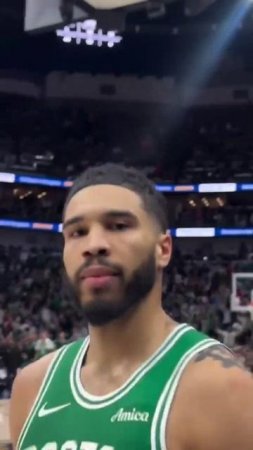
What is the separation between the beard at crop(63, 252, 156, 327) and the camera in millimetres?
1122

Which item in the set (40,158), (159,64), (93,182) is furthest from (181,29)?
(93,182)

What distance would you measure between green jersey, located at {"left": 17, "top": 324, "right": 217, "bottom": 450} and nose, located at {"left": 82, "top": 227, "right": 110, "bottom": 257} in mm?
172

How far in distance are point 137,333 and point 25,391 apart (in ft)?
0.88

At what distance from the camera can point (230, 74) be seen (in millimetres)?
17844

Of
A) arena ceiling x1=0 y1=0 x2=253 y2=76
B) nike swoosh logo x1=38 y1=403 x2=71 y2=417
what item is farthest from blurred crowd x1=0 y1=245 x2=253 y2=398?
nike swoosh logo x1=38 y1=403 x2=71 y2=417

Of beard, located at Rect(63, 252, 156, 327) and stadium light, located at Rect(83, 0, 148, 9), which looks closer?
beard, located at Rect(63, 252, 156, 327)

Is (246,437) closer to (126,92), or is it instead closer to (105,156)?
(105,156)

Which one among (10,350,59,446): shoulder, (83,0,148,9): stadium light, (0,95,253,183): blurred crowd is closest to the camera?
(10,350,59,446): shoulder

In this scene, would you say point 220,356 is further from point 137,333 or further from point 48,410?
point 48,410

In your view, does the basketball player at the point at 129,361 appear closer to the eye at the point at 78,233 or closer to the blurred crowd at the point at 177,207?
the eye at the point at 78,233

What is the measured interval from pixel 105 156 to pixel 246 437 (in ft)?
53.9

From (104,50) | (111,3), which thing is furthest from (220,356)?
(104,50)

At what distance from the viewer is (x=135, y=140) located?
1811cm

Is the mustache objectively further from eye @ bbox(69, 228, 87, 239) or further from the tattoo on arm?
the tattoo on arm
